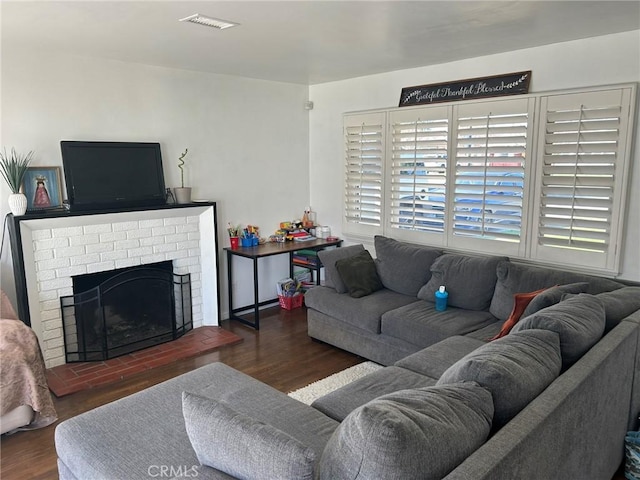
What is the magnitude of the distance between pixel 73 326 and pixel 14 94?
5.80 feet

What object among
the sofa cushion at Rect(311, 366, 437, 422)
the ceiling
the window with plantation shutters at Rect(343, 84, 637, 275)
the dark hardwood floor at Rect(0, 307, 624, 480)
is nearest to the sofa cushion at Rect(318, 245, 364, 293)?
the dark hardwood floor at Rect(0, 307, 624, 480)

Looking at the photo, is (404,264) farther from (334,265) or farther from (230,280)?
(230,280)

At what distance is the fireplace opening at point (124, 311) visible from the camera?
12.4 feet

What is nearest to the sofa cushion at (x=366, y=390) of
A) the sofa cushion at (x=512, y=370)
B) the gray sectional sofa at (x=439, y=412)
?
the gray sectional sofa at (x=439, y=412)

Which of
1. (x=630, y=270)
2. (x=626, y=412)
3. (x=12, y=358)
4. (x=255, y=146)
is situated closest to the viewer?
(x=626, y=412)

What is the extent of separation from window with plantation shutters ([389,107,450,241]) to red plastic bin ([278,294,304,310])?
1362 millimetres

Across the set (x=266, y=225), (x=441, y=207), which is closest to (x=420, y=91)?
(x=441, y=207)

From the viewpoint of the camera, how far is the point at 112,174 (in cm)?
388

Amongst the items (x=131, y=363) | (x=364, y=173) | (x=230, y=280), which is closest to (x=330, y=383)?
(x=131, y=363)

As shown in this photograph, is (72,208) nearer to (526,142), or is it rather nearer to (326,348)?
(326,348)

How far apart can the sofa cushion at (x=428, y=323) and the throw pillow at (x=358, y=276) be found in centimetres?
44

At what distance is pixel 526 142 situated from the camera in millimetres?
3600

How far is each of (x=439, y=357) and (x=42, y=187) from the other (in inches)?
121

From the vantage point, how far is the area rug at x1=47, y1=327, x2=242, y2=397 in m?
3.45
